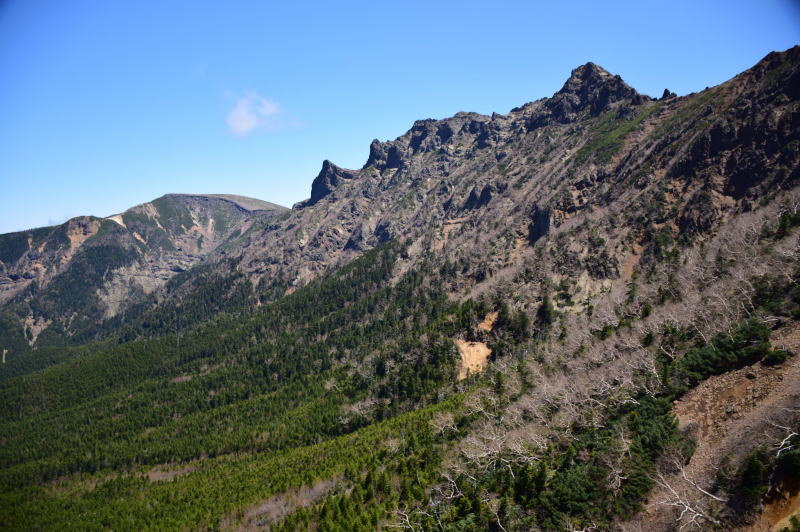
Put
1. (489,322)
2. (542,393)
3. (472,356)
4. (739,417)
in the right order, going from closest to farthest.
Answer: (739,417) < (542,393) < (472,356) < (489,322)

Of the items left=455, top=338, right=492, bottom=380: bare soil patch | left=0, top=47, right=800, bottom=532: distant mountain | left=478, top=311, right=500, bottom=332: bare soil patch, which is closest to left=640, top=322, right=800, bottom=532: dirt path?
left=0, top=47, right=800, bottom=532: distant mountain

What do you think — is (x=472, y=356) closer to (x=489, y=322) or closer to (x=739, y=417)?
(x=489, y=322)

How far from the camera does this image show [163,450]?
13350 cm

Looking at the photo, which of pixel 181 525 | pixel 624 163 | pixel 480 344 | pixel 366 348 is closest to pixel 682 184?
pixel 624 163

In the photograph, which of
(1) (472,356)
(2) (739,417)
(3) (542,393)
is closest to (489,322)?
(1) (472,356)

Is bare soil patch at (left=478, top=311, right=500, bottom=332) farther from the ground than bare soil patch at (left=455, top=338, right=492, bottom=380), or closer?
farther from the ground

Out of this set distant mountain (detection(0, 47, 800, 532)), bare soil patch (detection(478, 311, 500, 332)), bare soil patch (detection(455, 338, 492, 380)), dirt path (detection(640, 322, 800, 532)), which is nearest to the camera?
dirt path (detection(640, 322, 800, 532))

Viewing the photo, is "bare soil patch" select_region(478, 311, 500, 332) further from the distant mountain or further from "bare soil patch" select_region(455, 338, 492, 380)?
"bare soil patch" select_region(455, 338, 492, 380)

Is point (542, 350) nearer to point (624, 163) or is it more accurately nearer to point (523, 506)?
point (523, 506)

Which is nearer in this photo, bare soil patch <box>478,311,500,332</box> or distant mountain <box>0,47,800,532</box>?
distant mountain <box>0,47,800,532</box>

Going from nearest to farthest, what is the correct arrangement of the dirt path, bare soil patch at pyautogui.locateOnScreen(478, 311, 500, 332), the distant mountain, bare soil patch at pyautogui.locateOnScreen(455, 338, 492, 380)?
the dirt path < the distant mountain < bare soil patch at pyautogui.locateOnScreen(455, 338, 492, 380) < bare soil patch at pyautogui.locateOnScreen(478, 311, 500, 332)


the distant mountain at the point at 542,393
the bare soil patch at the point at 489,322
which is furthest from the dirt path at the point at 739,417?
the bare soil patch at the point at 489,322

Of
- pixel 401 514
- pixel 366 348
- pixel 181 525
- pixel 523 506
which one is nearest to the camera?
pixel 523 506

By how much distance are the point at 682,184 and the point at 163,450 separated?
19361 cm
